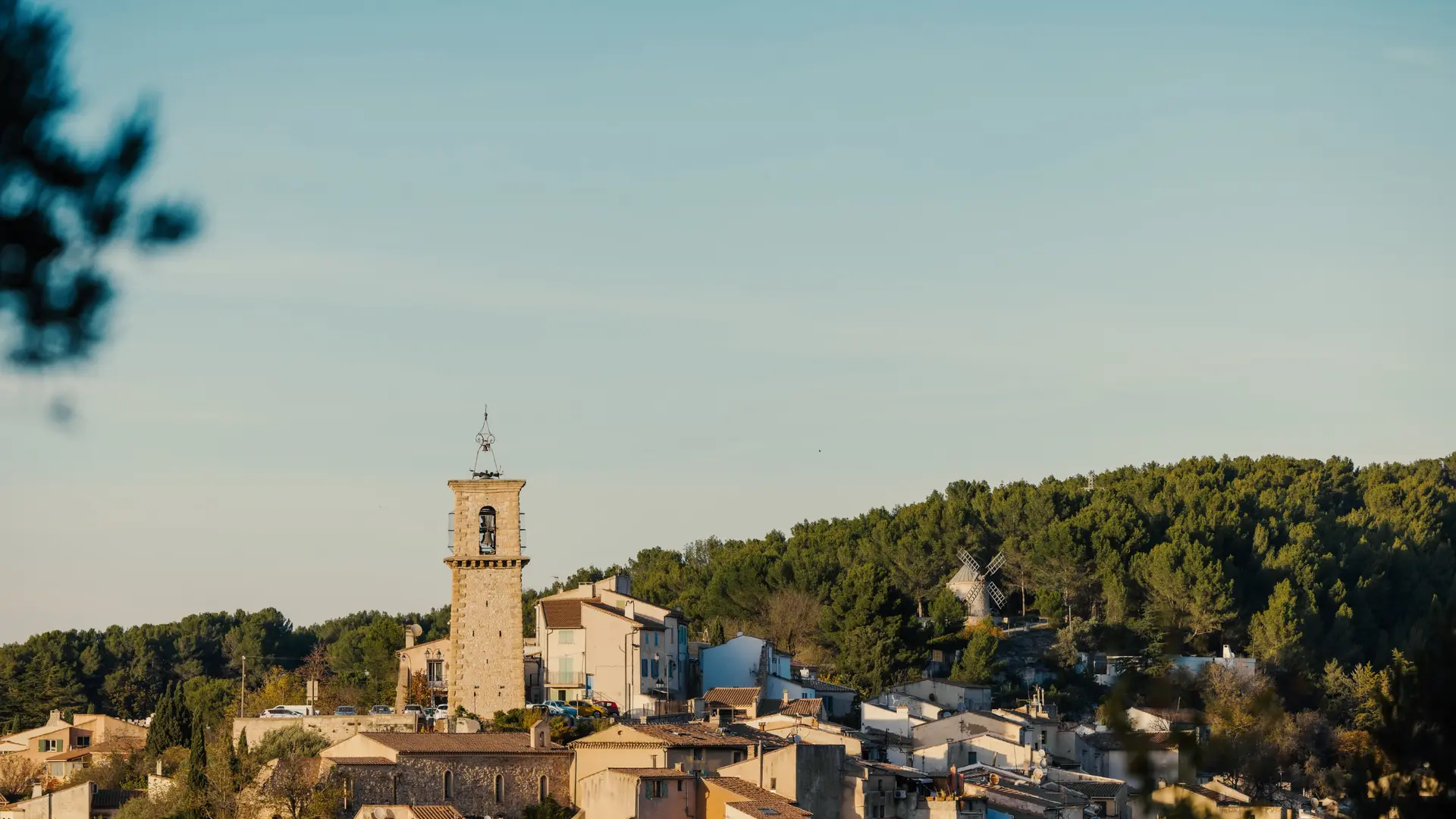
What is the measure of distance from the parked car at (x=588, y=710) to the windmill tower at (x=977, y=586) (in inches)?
1264

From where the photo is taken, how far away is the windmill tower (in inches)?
3292

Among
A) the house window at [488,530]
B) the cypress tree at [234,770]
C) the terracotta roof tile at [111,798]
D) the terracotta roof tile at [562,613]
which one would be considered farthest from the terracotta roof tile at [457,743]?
the terracotta roof tile at [562,613]

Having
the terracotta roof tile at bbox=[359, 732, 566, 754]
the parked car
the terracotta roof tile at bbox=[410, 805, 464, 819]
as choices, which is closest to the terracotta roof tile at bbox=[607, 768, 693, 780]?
the terracotta roof tile at bbox=[359, 732, 566, 754]

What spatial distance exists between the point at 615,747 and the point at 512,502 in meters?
7.94

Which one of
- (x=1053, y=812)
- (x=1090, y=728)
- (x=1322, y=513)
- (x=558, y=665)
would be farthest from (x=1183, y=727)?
(x=1322, y=513)

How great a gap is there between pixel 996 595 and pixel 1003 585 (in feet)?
6.41

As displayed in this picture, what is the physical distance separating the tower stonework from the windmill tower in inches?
1377

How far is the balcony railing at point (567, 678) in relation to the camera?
55.2 meters

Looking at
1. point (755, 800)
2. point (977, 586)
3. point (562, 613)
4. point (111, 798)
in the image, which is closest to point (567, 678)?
point (562, 613)

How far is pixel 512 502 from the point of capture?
1996 inches

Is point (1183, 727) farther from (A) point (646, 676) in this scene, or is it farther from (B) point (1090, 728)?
(B) point (1090, 728)

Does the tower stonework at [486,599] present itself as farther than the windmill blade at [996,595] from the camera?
No

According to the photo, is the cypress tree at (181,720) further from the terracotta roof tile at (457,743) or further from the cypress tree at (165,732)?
the terracotta roof tile at (457,743)

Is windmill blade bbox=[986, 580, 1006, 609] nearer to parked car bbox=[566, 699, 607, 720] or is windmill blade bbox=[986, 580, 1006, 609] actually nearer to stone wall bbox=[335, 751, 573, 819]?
parked car bbox=[566, 699, 607, 720]
